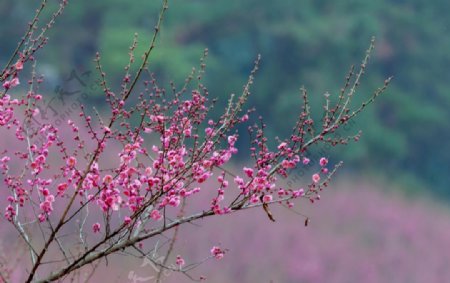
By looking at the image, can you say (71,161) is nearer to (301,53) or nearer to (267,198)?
(267,198)

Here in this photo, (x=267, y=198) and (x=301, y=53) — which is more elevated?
(x=301, y=53)

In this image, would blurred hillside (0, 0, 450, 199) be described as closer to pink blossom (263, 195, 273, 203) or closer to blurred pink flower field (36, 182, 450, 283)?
blurred pink flower field (36, 182, 450, 283)

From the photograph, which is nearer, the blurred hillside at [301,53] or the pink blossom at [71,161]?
the pink blossom at [71,161]

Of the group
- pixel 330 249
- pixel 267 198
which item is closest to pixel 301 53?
pixel 330 249

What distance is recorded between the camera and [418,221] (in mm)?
22312

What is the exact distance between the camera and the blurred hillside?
25000 mm

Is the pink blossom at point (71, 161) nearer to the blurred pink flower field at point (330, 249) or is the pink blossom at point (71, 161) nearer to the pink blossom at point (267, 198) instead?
the pink blossom at point (267, 198)

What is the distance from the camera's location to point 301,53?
28.7 metres

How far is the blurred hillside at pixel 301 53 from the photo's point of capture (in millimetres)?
25000

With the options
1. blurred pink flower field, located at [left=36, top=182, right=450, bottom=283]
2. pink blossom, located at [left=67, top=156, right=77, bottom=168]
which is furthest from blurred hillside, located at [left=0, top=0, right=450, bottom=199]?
pink blossom, located at [left=67, top=156, right=77, bottom=168]

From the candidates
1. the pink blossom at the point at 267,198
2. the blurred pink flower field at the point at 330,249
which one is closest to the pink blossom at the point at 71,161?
the pink blossom at the point at 267,198

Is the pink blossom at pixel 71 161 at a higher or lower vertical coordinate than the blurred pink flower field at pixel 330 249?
lower

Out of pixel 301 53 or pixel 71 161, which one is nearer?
pixel 71 161

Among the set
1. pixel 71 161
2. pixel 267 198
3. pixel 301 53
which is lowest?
pixel 267 198
